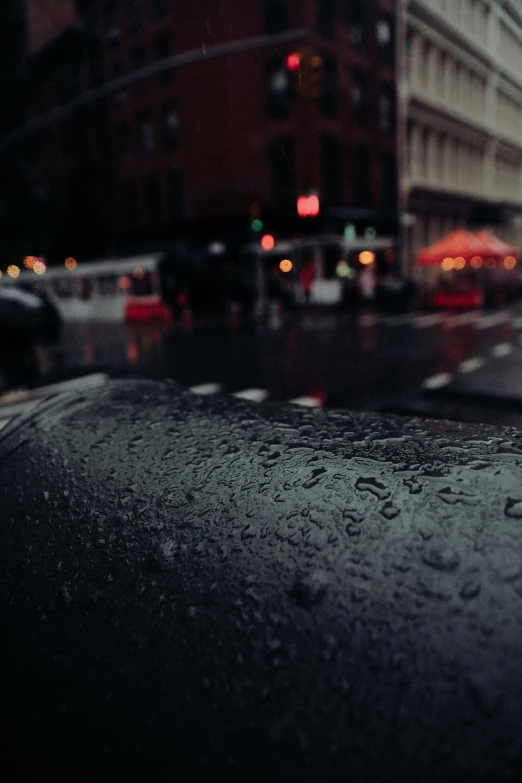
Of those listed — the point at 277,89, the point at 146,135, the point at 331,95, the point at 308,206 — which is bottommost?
the point at 308,206

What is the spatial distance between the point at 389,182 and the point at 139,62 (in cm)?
1555

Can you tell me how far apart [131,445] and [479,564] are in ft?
2.59

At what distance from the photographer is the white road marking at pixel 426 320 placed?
1822 centimetres

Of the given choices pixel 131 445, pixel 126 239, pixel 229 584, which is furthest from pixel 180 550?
pixel 126 239

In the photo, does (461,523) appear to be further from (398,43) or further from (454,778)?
(398,43)

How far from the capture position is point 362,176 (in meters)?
32.8

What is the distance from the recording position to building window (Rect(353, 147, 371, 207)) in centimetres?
3219

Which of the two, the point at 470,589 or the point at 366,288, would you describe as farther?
the point at 366,288

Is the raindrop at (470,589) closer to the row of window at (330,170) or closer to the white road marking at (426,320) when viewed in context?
the white road marking at (426,320)

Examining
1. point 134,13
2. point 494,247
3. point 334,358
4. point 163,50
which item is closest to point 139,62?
point 163,50

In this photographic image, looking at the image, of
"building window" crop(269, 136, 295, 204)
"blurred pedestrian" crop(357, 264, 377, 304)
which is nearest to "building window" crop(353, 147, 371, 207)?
"building window" crop(269, 136, 295, 204)

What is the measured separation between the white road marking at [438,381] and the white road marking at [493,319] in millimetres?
8060

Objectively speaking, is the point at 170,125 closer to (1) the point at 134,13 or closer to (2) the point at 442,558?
(1) the point at 134,13

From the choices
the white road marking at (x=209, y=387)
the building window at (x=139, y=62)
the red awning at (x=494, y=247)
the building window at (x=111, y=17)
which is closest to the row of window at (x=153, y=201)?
the building window at (x=139, y=62)
